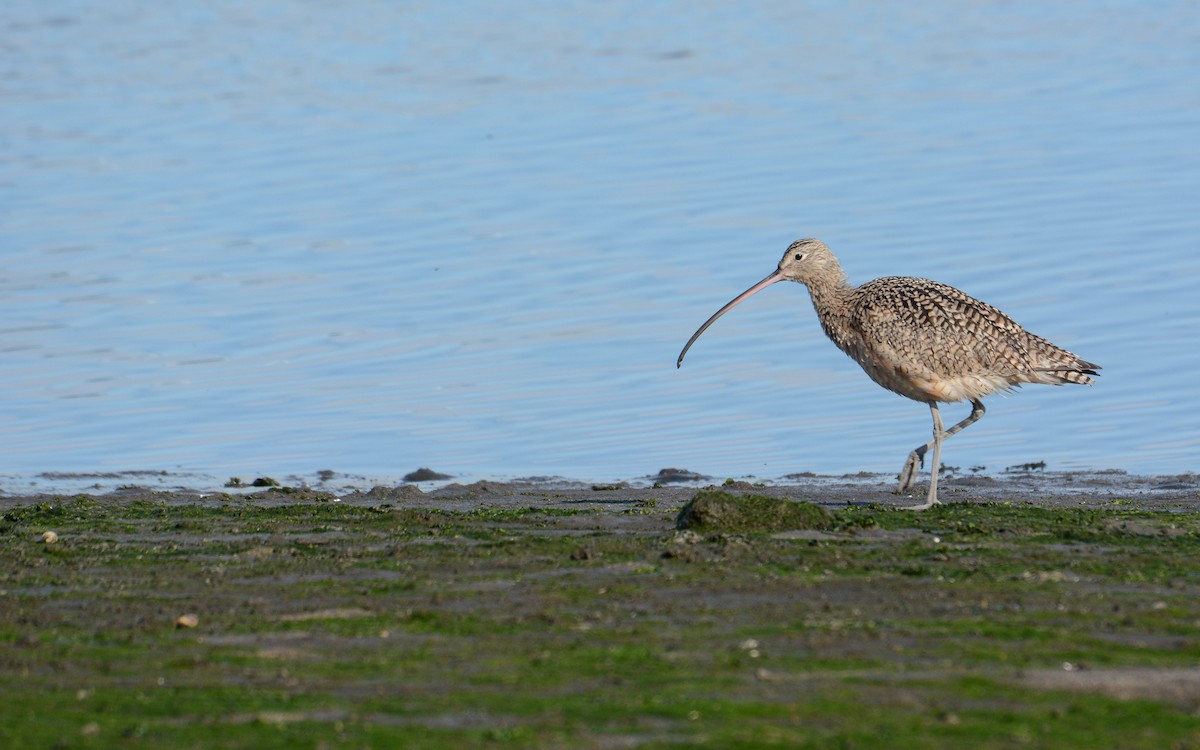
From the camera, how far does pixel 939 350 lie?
12508 millimetres

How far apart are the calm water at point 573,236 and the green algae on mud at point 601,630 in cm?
472

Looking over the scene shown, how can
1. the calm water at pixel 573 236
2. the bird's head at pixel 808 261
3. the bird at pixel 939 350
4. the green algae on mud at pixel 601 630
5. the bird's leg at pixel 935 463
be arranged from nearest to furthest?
the green algae on mud at pixel 601 630, the bird's leg at pixel 935 463, the bird at pixel 939 350, the bird's head at pixel 808 261, the calm water at pixel 573 236

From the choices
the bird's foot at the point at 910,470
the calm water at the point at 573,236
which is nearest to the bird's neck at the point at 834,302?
the bird's foot at the point at 910,470

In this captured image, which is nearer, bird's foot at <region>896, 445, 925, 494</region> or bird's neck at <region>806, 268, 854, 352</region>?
bird's foot at <region>896, 445, 925, 494</region>

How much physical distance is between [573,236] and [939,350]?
11350mm

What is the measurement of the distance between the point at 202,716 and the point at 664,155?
22.3 m

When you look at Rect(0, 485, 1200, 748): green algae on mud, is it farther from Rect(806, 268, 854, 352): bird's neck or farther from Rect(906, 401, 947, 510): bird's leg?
Rect(806, 268, 854, 352): bird's neck

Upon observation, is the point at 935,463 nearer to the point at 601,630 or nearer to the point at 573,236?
the point at 601,630

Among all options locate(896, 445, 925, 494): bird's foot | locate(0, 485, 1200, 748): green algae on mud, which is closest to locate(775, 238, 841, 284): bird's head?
locate(896, 445, 925, 494): bird's foot

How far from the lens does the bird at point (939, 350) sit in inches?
493

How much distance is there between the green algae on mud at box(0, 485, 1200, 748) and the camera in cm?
636

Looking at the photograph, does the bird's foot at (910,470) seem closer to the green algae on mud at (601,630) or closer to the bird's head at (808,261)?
the green algae on mud at (601,630)

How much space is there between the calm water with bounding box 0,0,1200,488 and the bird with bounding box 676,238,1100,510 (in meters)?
1.75

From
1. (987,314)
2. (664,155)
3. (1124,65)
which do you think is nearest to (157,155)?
(664,155)
